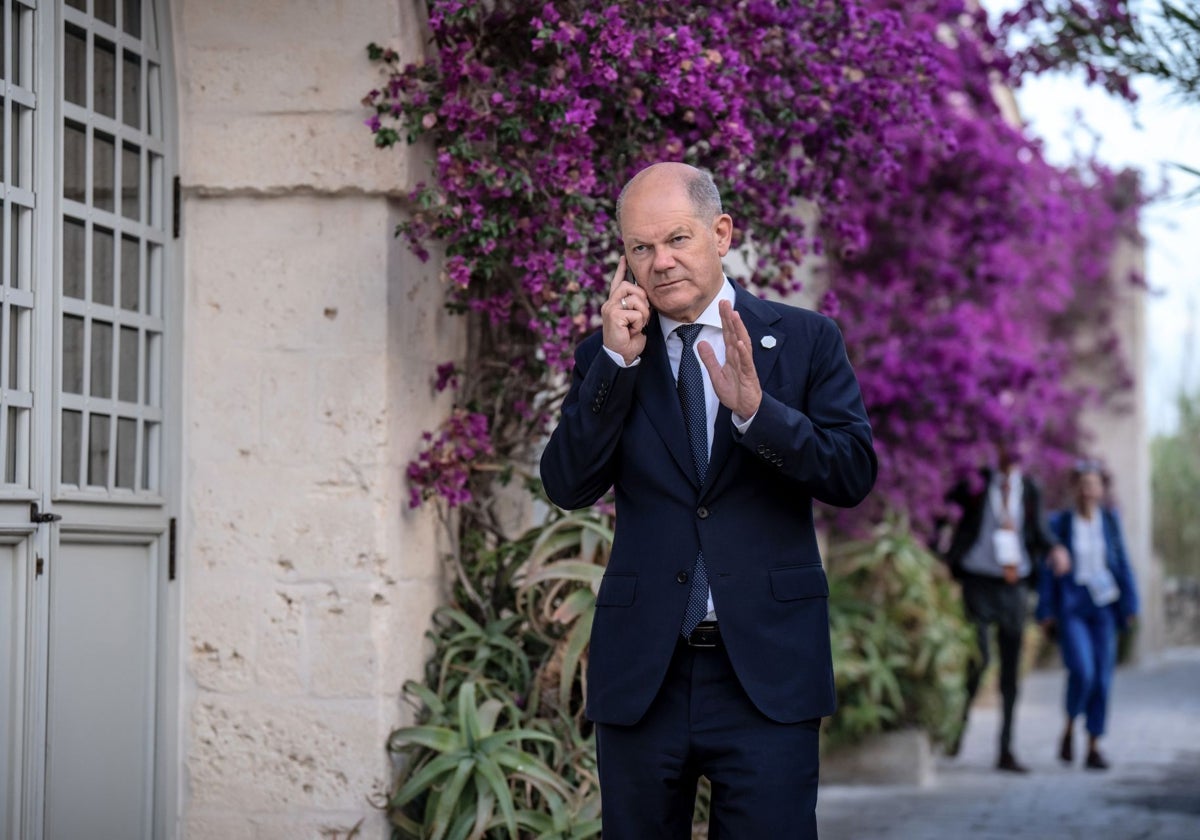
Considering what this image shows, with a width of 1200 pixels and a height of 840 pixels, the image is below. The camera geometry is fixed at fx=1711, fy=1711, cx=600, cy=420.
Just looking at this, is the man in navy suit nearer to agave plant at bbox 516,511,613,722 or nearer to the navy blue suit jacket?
the navy blue suit jacket

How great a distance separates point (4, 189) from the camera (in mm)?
4176

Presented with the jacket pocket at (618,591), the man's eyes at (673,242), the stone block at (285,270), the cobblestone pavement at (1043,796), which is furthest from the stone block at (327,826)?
the cobblestone pavement at (1043,796)

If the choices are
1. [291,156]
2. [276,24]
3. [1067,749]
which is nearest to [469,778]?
[291,156]

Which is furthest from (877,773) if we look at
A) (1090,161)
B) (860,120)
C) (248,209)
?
(1090,161)

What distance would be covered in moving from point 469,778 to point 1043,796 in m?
4.23

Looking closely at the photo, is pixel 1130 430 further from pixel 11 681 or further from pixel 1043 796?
pixel 11 681

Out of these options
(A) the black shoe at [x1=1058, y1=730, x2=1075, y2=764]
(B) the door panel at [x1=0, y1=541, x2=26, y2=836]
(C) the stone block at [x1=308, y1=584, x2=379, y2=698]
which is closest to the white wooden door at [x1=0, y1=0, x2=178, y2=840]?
(B) the door panel at [x1=0, y1=541, x2=26, y2=836]

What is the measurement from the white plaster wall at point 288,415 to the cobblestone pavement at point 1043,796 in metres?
2.83

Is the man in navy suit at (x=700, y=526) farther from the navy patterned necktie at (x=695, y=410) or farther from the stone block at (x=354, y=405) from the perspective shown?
the stone block at (x=354, y=405)

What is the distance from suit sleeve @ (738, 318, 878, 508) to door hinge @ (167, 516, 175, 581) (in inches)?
89.5

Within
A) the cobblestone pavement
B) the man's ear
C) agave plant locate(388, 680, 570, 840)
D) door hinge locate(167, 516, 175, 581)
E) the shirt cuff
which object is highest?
the man's ear

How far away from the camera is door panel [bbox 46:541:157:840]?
4.43 m

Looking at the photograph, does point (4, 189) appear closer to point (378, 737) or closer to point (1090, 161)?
point (378, 737)

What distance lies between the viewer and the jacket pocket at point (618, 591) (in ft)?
11.0
